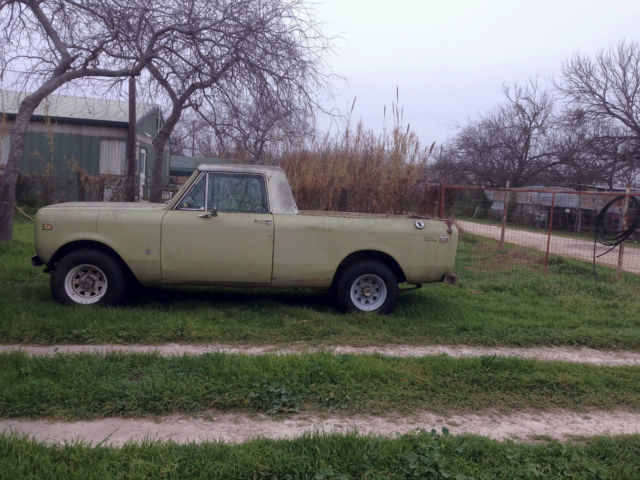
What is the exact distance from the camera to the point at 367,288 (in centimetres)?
731

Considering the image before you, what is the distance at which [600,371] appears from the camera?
5.66m

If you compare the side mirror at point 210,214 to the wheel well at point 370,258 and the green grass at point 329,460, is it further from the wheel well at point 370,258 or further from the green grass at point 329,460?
the green grass at point 329,460

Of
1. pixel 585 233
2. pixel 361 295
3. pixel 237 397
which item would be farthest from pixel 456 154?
pixel 237 397

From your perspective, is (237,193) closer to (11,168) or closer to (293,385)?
(293,385)

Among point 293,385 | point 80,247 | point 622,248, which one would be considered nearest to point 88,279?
point 80,247

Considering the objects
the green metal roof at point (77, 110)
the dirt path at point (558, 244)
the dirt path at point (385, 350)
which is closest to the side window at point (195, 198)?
the dirt path at point (385, 350)

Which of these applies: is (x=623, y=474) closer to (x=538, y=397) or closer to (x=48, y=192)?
(x=538, y=397)

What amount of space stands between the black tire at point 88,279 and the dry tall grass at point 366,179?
14.6 feet

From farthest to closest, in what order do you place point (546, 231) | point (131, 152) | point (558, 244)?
1. point (131, 152)
2. point (546, 231)
3. point (558, 244)

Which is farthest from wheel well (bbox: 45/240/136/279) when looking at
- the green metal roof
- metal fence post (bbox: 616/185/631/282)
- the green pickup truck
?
the green metal roof

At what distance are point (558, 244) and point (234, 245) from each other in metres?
8.63

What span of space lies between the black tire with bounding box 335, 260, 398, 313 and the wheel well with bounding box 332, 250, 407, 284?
0.25 feet

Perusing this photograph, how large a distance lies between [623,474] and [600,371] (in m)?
2.20

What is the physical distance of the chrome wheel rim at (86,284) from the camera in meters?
6.86
